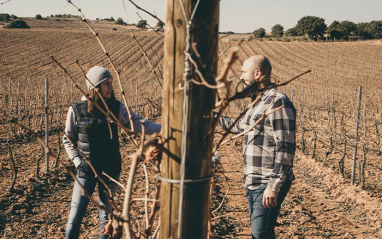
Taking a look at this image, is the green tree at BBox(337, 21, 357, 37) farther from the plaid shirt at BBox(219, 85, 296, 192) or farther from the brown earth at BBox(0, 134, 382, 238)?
the plaid shirt at BBox(219, 85, 296, 192)

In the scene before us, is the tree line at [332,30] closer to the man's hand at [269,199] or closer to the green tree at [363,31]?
the green tree at [363,31]

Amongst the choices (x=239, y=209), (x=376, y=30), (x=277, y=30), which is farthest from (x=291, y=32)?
(x=239, y=209)

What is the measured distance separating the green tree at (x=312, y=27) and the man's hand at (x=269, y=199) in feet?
175

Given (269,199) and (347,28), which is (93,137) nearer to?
(269,199)

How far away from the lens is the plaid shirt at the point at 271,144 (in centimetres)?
215

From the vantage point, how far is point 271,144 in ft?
7.41

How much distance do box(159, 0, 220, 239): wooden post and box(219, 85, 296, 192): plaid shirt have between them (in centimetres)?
106

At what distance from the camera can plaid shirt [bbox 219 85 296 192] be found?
215 centimetres

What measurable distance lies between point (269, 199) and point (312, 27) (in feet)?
178

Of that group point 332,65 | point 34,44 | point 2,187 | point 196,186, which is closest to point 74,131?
point 196,186

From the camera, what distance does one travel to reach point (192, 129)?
1.12m

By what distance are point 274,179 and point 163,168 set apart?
1.16 metres

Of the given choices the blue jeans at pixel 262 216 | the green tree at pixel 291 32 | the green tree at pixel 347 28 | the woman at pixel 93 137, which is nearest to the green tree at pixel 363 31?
the green tree at pixel 347 28

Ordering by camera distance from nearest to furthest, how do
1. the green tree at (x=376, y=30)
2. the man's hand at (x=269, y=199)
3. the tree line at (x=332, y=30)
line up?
the man's hand at (x=269, y=199) < the tree line at (x=332, y=30) < the green tree at (x=376, y=30)
